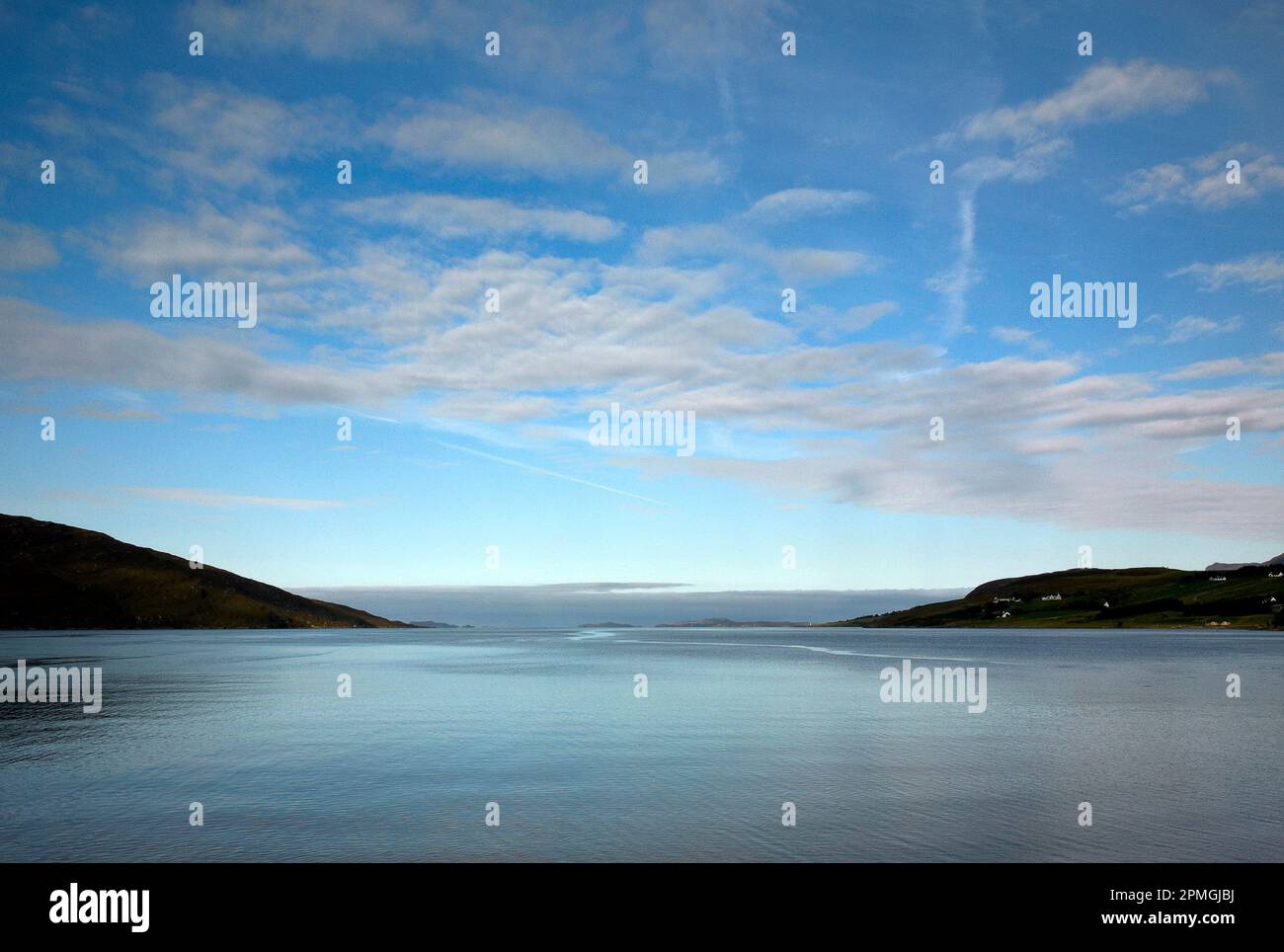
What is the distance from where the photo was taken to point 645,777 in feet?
97.8

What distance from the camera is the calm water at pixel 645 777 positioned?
21125mm

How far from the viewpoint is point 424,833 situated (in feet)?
72.3

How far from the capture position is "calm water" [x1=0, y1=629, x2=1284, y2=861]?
69.3 feet
